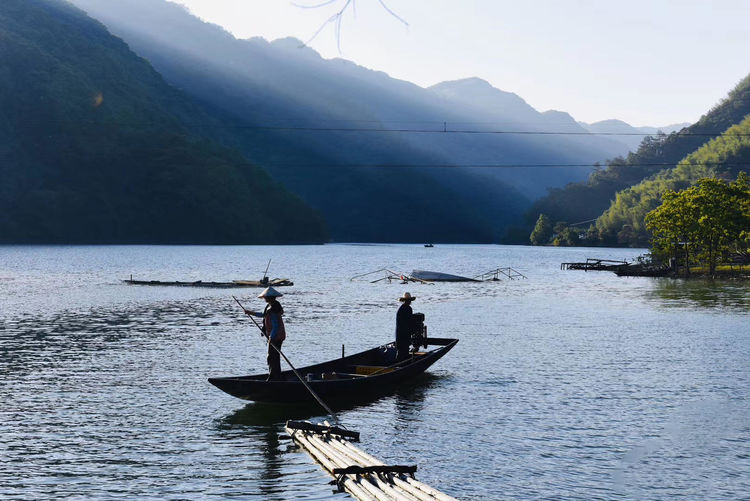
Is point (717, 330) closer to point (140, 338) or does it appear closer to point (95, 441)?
point (140, 338)

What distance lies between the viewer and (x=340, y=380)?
23.9 meters

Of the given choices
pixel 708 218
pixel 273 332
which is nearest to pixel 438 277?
pixel 708 218

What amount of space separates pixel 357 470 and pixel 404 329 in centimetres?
1311

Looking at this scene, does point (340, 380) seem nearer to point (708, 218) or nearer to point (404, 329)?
point (404, 329)

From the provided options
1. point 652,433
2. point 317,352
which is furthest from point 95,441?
point 317,352

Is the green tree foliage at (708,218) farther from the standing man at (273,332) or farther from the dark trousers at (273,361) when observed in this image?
the dark trousers at (273,361)

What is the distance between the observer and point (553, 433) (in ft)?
69.3

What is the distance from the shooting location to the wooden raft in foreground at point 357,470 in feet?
45.5

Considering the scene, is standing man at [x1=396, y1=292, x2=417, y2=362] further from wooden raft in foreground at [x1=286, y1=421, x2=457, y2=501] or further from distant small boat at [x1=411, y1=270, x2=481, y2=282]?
distant small boat at [x1=411, y1=270, x2=481, y2=282]

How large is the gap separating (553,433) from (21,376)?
20649 millimetres

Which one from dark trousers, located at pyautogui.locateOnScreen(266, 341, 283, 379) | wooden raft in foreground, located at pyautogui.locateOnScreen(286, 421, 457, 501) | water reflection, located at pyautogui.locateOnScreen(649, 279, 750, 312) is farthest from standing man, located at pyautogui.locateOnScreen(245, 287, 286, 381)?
water reflection, located at pyautogui.locateOnScreen(649, 279, 750, 312)

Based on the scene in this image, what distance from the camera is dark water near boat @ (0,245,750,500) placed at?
17.1 metres

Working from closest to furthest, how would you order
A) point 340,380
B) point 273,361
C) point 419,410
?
point 273,361
point 340,380
point 419,410

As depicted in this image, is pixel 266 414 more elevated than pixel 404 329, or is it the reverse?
pixel 404 329
